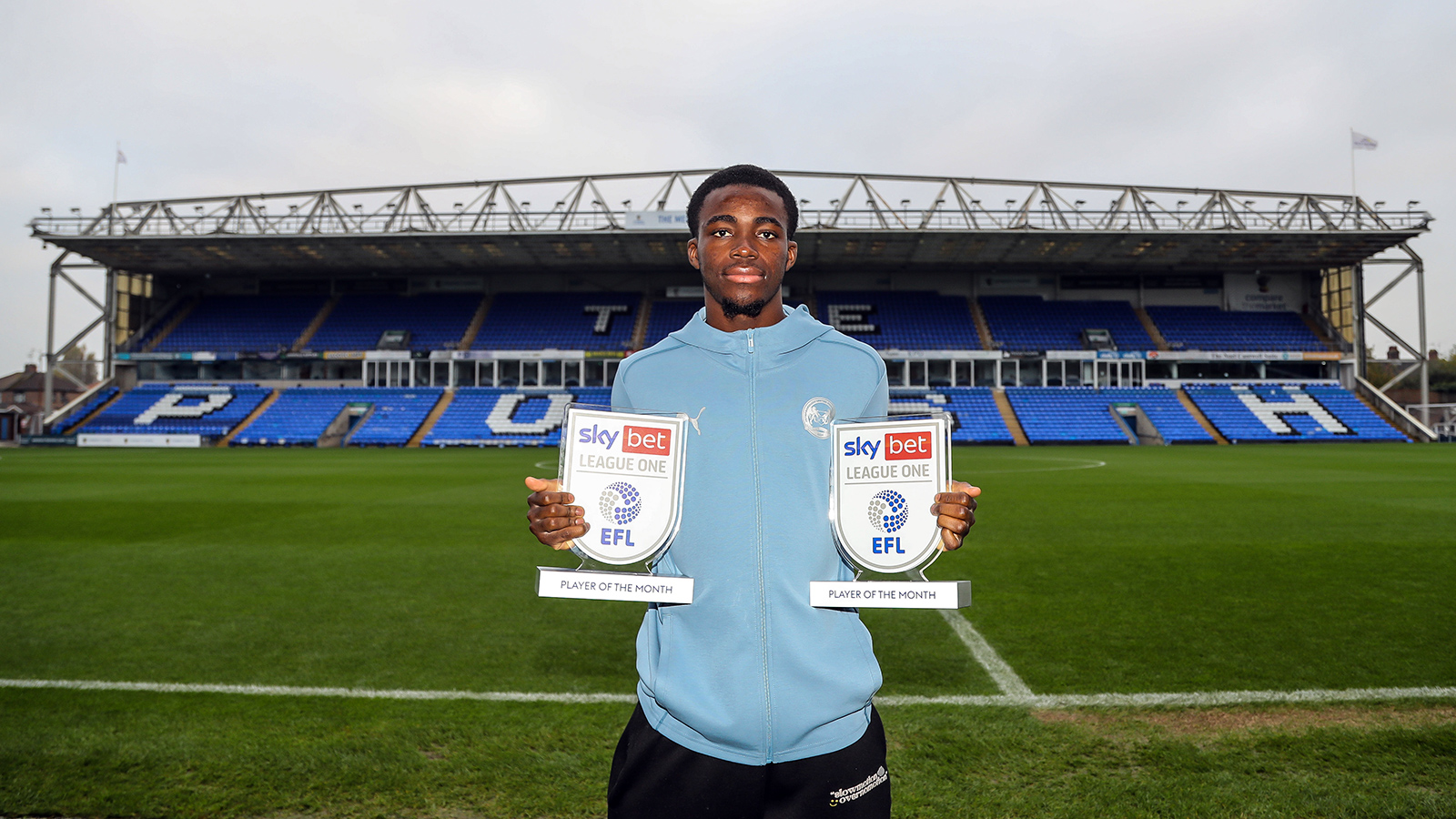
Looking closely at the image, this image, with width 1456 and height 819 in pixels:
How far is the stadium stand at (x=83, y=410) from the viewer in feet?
125

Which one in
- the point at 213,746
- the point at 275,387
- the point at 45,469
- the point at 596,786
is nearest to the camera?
the point at 596,786

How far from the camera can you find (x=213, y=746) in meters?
3.51

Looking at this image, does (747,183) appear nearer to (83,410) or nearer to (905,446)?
(905,446)

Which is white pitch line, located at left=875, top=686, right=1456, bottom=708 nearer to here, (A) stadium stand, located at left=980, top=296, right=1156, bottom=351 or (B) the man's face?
(B) the man's face

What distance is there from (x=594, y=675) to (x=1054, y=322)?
1775 inches

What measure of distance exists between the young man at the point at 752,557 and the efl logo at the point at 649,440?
0.20 ft

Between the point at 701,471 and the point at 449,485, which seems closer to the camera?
the point at 701,471

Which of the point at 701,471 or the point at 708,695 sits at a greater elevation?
the point at 701,471

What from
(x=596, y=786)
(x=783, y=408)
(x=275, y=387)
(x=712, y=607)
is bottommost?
(x=596, y=786)

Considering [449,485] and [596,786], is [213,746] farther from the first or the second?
[449,485]

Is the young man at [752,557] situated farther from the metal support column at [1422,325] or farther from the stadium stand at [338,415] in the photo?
the metal support column at [1422,325]

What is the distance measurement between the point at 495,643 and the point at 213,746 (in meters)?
1.73

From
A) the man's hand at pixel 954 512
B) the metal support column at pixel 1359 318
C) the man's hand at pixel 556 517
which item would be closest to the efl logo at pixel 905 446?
the man's hand at pixel 954 512

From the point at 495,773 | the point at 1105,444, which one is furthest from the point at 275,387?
the point at 495,773
